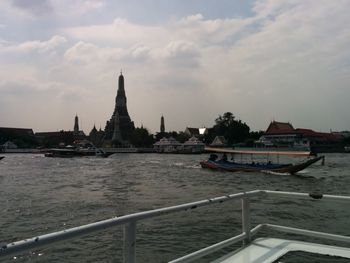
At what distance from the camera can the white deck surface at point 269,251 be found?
14.6ft

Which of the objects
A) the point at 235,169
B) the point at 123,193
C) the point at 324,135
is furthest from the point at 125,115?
the point at 123,193

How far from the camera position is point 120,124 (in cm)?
16512

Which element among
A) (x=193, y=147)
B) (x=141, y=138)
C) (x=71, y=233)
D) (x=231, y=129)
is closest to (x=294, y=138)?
(x=231, y=129)

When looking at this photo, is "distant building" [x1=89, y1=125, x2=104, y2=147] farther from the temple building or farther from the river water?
the river water

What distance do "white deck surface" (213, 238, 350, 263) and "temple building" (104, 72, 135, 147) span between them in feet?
503

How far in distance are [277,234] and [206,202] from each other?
7118mm

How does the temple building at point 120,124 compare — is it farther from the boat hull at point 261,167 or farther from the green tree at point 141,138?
the boat hull at point 261,167

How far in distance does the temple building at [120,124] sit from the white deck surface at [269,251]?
503ft

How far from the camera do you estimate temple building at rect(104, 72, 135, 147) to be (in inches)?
6280

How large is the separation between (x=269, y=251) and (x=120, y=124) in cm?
16207

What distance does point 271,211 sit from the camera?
A: 1518 centimetres

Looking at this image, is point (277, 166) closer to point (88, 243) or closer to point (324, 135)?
point (88, 243)

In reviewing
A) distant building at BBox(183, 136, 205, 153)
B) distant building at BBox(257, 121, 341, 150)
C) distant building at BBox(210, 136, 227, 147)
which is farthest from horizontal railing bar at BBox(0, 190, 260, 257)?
distant building at BBox(210, 136, 227, 147)

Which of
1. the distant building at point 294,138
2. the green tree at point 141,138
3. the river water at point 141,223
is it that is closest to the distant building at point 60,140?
the green tree at point 141,138
